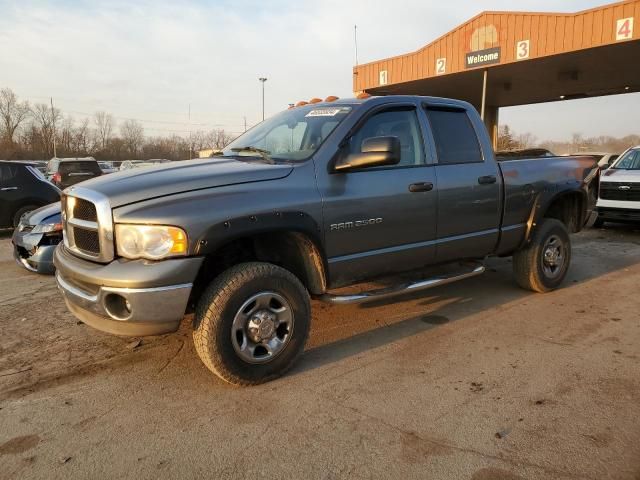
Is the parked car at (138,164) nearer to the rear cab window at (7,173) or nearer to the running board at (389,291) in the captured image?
the running board at (389,291)

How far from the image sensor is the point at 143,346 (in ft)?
12.6

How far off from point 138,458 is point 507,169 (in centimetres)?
413

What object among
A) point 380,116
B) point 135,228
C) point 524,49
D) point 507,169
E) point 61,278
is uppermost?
point 524,49

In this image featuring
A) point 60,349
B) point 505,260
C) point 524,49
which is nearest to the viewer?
point 60,349

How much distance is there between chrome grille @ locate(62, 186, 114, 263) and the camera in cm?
283

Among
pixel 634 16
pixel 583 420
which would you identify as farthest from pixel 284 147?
pixel 634 16

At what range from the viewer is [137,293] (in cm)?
272

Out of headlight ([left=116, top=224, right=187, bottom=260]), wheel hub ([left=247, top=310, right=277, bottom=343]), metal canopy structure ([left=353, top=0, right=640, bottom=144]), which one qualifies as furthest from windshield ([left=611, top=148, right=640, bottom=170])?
headlight ([left=116, top=224, right=187, bottom=260])

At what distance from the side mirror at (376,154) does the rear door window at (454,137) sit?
0.99m

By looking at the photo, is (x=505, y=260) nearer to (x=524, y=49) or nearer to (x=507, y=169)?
(x=507, y=169)

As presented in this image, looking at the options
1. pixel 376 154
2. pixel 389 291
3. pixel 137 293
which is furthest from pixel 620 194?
pixel 137 293

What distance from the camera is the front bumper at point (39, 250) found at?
5.90 meters

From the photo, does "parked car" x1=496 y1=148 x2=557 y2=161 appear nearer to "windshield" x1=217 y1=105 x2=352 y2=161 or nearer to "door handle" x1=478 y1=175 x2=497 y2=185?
"door handle" x1=478 y1=175 x2=497 y2=185

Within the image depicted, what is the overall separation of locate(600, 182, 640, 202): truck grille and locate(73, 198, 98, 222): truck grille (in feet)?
32.3
